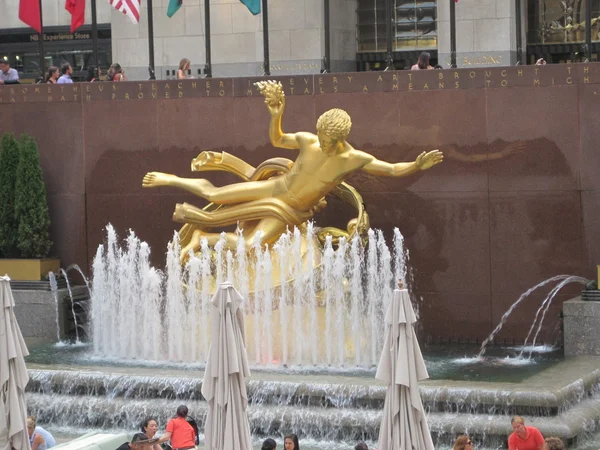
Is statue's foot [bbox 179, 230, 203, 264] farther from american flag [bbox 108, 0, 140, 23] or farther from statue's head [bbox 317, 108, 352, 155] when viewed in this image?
american flag [bbox 108, 0, 140, 23]

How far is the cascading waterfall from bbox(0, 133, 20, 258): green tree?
8.39 ft

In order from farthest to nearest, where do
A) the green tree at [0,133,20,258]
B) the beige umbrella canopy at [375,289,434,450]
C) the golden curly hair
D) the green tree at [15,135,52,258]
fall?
1. the green tree at [0,133,20,258]
2. the green tree at [15,135,52,258]
3. the golden curly hair
4. the beige umbrella canopy at [375,289,434,450]

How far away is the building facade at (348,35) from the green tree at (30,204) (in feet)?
16.0

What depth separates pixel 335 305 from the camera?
18.2 m

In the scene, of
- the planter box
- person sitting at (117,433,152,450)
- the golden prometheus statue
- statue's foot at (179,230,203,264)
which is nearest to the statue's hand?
the golden prometheus statue

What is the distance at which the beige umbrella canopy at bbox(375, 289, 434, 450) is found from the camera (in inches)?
512

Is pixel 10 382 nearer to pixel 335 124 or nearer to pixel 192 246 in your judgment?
pixel 192 246

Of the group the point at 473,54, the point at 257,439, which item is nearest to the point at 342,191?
the point at 257,439

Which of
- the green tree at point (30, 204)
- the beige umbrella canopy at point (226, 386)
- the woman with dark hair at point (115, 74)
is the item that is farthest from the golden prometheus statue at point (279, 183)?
the beige umbrella canopy at point (226, 386)

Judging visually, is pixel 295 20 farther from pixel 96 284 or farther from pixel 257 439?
pixel 257 439

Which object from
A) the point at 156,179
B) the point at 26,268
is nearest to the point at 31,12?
the point at 26,268

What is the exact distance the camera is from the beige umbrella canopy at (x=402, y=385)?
42.7ft

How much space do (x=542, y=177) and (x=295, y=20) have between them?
845 cm

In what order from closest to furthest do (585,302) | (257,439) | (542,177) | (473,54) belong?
(257,439) < (585,302) < (542,177) < (473,54)
